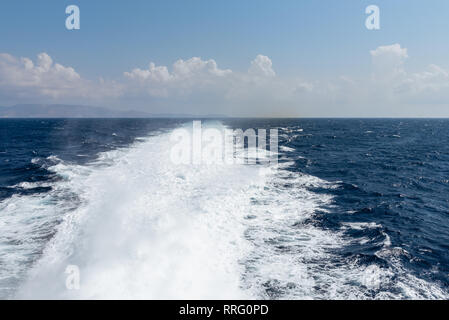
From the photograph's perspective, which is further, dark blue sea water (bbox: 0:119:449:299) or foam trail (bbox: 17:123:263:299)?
dark blue sea water (bbox: 0:119:449:299)

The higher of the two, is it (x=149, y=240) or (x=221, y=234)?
(x=149, y=240)

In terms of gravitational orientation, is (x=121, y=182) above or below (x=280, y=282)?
above

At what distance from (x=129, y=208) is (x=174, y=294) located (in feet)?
29.6

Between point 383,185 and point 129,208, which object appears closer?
point 129,208

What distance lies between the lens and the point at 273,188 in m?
22.3

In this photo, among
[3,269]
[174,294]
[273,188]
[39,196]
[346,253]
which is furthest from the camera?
[273,188]

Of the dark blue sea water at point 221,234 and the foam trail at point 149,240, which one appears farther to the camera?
the dark blue sea water at point 221,234

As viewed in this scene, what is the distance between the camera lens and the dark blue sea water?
32.8 ft

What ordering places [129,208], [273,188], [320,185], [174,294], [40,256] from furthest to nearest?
[320,185] → [273,188] → [129,208] → [40,256] → [174,294]

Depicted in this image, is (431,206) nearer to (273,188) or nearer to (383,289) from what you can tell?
(273,188)

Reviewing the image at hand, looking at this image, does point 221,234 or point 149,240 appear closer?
point 149,240

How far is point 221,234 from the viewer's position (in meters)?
14.1

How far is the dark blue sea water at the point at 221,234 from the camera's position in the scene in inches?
394
